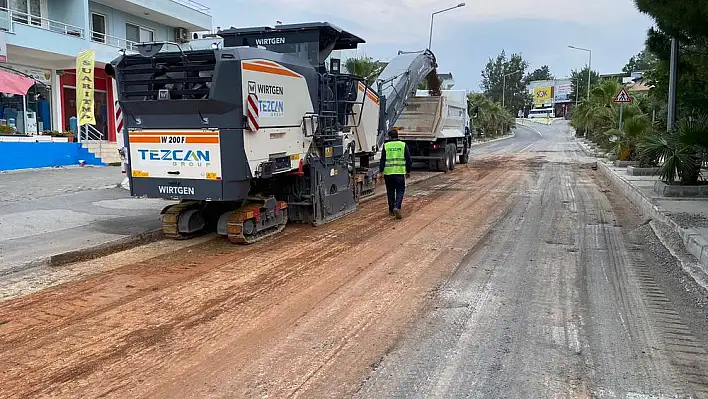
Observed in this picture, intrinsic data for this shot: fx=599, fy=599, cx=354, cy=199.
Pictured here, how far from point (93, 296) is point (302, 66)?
16.0ft

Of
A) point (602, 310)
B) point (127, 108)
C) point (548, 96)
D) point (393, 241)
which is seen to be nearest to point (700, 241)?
point (602, 310)

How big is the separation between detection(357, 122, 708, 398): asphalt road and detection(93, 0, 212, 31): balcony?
21.6m

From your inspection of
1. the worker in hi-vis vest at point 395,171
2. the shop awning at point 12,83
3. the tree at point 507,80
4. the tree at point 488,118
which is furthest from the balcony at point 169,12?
the tree at point 507,80

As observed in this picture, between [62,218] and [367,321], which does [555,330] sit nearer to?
[367,321]

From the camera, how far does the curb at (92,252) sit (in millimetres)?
7398

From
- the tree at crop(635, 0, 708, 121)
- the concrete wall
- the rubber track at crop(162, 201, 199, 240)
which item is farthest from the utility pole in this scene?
the concrete wall

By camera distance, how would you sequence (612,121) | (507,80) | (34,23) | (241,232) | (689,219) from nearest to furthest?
(241,232) < (689,219) < (34,23) < (612,121) < (507,80)

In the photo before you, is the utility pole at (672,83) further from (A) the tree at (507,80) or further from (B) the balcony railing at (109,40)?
(A) the tree at (507,80)

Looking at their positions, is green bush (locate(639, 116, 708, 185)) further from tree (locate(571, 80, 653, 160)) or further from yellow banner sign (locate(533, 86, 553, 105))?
yellow banner sign (locate(533, 86, 553, 105))

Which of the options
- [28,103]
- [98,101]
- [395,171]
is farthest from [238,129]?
[98,101]

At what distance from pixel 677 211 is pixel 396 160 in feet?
16.5

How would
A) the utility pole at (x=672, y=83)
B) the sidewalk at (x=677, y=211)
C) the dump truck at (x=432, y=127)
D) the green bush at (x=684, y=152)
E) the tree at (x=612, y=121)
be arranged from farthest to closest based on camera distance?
1. the tree at (x=612, y=121)
2. the dump truck at (x=432, y=127)
3. the utility pole at (x=672, y=83)
4. the green bush at (x=684, y=152)
5. the sidewalk at (x=677, y=211)

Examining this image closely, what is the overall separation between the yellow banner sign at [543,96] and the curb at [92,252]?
128 m

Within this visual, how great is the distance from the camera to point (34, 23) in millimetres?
22219
